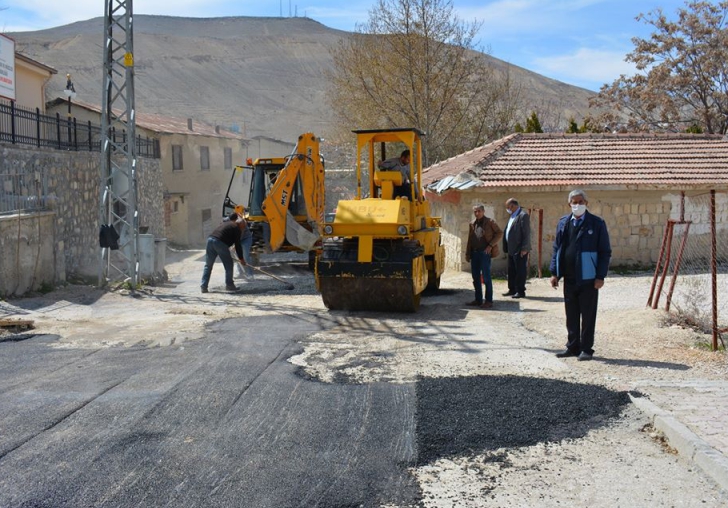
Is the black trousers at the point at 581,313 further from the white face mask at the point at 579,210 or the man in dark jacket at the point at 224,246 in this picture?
the man in dark jacket at the point at 224,246

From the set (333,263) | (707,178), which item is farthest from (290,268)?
(707,178)

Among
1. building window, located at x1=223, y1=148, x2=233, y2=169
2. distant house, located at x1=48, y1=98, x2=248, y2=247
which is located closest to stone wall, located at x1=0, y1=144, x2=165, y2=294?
distant house, located at x1=48, y1=98, x2=248, y2=247

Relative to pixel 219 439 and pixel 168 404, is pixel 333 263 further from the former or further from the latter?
pixel 219 439

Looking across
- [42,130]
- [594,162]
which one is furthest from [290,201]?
[594,162]

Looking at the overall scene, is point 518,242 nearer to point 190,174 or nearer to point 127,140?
point 127,140

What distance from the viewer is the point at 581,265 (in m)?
8.31

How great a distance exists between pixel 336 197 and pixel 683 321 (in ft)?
107

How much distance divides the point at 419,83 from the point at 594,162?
1224 centimetres

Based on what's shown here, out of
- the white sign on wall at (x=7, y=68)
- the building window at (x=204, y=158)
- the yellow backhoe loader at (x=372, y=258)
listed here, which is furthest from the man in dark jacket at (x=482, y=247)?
the building window at (x=204, y=158)

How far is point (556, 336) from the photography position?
10047 millimetres

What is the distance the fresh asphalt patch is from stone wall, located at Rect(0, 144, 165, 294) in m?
9.49

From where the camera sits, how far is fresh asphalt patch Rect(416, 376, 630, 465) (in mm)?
5805

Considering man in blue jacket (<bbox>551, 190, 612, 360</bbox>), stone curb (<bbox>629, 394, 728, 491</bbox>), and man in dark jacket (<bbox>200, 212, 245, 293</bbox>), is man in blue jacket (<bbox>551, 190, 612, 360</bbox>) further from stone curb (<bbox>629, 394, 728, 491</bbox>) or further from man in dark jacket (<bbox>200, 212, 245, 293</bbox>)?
man in dark jacket (<bbox>200, 212, 245, 293</bbox>)

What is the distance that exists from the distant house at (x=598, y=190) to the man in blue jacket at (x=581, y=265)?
817 centimetres
